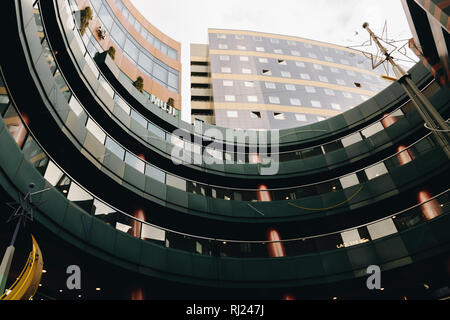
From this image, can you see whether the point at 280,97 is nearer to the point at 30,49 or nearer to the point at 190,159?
the point at 190,159

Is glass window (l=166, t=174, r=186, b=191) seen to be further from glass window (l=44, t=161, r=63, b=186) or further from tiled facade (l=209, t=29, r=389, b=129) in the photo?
tiled facade (l=209, t=29, r=389, b=129)

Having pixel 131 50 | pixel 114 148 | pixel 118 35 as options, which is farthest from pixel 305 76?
pixel 114 148

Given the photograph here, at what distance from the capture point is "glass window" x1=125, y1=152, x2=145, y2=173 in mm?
17808

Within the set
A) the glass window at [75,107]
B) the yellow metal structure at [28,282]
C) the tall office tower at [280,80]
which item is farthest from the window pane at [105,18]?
the yellow metal structure at [28,282]

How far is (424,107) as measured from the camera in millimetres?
9625

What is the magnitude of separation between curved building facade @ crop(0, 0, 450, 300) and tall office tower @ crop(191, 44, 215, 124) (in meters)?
21.5

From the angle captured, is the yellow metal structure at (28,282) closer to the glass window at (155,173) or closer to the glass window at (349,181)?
the glass window at (155,173)

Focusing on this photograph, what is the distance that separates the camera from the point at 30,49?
37.2ft

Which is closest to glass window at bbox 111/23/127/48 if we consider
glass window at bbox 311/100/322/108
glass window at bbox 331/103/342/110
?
glass window at bbox 311/100/322/108

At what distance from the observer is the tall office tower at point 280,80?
41312mm

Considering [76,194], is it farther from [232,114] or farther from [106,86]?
[232,114]
